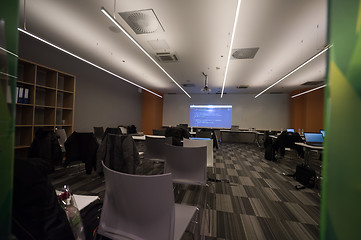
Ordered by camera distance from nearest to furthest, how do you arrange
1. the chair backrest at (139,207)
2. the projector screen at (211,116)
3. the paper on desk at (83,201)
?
the chair backrest at (139,207) → the paper on desk at (83,201) → the projector screen at (211,116)

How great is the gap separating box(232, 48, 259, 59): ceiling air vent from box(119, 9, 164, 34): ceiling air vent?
220 centimetres

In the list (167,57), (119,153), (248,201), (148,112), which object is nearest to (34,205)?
(119,153)

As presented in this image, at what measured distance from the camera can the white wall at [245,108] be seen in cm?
957

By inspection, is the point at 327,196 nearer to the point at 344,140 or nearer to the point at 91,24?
the point at 344,140

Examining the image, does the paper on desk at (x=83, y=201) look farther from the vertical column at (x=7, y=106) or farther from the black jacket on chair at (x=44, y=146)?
the black jacket on chair at (x=44, y=146)

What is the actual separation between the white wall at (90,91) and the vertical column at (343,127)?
5.20 m

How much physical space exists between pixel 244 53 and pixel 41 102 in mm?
5721

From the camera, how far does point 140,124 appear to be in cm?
968

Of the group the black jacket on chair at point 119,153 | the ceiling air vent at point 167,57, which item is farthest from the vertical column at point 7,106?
the ceiling air vent at point 167,57

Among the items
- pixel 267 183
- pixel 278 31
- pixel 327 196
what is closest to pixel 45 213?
pixel 327 196

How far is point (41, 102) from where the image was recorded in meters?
4.21

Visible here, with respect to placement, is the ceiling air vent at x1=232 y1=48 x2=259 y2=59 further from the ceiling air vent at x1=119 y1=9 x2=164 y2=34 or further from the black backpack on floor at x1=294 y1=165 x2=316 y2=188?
the black backpack on floor at x1=294 y1=165 x2=316 y2=188

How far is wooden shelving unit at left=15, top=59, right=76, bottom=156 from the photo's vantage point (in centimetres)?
357

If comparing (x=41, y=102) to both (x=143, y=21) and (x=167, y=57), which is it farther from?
(x=167, y=57)
